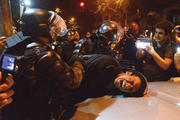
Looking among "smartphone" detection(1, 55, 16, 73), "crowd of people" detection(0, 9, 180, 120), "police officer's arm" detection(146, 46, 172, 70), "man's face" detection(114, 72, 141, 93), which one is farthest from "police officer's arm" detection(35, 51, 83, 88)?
"police officer's arm" detection(146, 46, 172, 70)

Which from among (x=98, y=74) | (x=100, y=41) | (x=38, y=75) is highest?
(x=100, y=41)

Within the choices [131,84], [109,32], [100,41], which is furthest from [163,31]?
[131,84]

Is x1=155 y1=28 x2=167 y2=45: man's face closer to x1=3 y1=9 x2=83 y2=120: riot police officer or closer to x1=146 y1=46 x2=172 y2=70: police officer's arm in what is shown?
x1=146 y1=46 x2=172 y2=70: police officer's arm

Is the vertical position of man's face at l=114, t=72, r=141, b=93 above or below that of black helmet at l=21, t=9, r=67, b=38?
below

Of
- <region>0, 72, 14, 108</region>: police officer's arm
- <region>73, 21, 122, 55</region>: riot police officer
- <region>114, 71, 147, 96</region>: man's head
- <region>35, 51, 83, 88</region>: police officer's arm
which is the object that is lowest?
<region>114, 71, 147, 96</region>: man's head

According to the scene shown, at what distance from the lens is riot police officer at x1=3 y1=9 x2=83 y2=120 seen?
1.23 meters

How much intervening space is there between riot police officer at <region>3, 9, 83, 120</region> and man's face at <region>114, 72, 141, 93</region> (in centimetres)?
55

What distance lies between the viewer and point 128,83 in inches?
70.2

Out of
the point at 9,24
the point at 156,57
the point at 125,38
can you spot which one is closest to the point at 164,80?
the point at 156,57

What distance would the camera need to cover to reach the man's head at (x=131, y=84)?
178cm

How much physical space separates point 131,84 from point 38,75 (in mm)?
1096

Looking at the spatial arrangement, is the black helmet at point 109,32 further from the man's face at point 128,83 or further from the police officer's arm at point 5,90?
the police officer's arm at point 5,90

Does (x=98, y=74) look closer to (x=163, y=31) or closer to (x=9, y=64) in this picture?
(x=9, y=64)

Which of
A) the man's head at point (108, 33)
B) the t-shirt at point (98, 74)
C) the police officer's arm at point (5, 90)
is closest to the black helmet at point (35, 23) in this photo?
the police officer's arm at point (5, 90)
